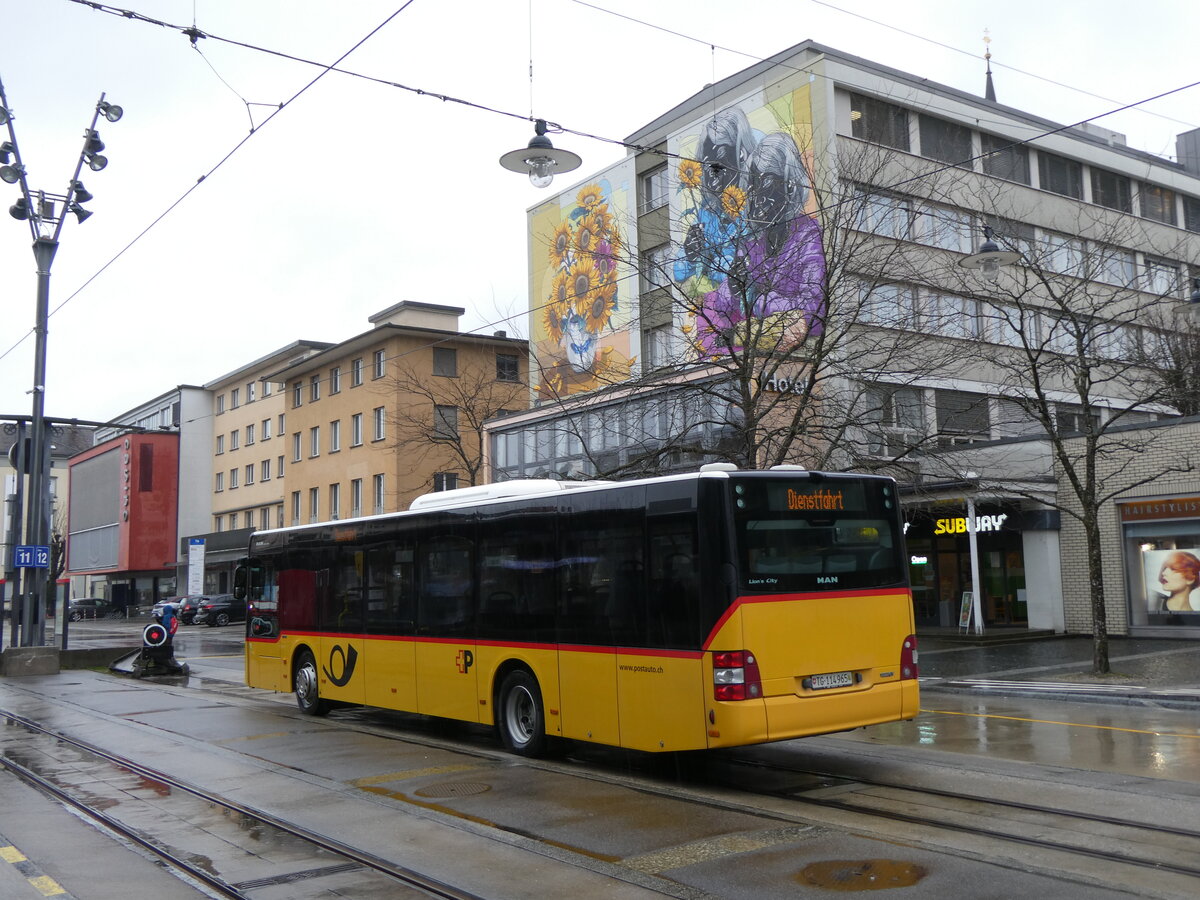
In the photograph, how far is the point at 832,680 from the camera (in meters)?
9.48

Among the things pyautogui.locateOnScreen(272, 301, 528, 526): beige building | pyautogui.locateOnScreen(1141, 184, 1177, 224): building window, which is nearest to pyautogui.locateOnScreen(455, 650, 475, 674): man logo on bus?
pyautogui.locateOnScreen(272, 301, 528, 526): beige building

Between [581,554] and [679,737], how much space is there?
2085mm

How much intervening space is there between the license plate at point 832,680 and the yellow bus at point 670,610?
0.02 metres

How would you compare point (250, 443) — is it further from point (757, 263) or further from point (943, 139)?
point (757, 263)

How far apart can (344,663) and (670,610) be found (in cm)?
670

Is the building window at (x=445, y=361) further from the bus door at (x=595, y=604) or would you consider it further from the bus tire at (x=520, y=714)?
the bus door at (x=595, y=604)

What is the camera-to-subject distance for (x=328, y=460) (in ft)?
180

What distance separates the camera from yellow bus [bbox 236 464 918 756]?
9.11 m

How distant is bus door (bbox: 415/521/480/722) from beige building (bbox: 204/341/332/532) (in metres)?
47.0

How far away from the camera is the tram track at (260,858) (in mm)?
6480

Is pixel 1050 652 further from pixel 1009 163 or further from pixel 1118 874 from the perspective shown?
pixel 1009 163

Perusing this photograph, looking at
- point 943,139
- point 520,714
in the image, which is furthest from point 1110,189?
point 520,714

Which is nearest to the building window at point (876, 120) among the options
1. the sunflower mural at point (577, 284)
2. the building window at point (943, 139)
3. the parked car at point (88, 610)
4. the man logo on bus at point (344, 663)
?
the building window at point (943, 139)

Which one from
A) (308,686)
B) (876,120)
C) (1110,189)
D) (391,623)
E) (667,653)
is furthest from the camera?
(1110,189)
